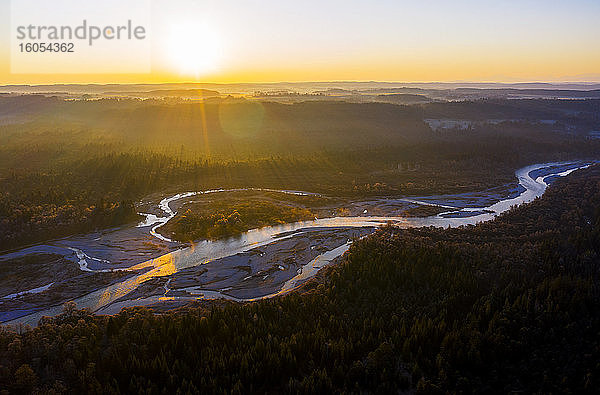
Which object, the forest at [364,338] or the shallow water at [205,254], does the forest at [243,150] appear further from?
the forest at [364,338]

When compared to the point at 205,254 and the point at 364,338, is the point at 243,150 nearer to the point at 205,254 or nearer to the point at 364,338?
the point at 205,254

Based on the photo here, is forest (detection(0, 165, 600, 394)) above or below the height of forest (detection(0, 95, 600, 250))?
below

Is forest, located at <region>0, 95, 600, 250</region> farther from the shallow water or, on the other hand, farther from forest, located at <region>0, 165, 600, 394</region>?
forest, located at <region>0, 165, 600, 394</region>

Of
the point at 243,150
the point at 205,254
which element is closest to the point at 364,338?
the point at 205,254

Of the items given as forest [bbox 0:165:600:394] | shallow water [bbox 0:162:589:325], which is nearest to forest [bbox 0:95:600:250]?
shallow water [bbox 0:162:589:325]

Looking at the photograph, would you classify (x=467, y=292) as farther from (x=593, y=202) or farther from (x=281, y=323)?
(x=593, y=202)

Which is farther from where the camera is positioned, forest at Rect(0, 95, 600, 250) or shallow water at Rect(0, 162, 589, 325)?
forest at Rect(0, 95, 600, 250)
